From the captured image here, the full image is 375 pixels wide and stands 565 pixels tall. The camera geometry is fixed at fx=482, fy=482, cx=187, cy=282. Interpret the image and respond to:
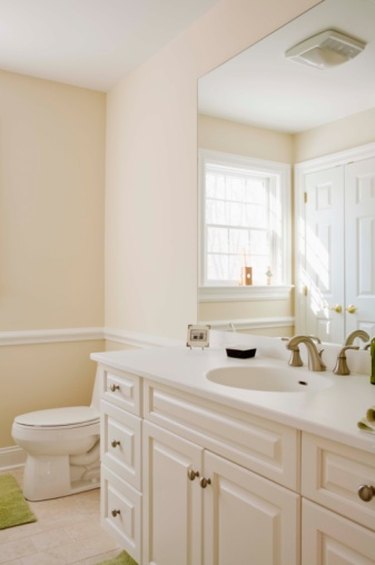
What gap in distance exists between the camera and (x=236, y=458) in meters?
1.36

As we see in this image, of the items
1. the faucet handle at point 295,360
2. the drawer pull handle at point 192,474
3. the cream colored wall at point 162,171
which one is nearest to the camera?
the drawer pull handle at point 192,474

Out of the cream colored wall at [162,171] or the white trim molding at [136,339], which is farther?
the white trim molding at [136,339]

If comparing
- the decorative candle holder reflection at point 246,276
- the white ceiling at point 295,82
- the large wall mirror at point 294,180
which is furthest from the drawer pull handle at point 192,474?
the white ceiling at point 295,82

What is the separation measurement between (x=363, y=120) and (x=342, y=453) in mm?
1146

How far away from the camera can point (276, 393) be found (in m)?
1.40

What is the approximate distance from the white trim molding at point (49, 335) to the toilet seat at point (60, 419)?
54 centimetres

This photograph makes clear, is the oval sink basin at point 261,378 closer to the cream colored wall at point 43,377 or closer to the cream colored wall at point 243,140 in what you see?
the cream colored wall at point 243,140

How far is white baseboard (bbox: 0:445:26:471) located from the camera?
307 centimetres

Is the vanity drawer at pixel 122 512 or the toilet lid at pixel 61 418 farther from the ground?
the toilet lid at pixel 61 418

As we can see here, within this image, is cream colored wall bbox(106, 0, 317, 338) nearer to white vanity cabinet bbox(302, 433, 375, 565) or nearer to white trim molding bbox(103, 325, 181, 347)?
white trim molding bbox(103, 325, 181, 347)

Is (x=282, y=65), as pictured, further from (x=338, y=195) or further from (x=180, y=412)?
(x=180, y=412)

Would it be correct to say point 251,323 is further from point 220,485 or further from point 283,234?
point 220,485

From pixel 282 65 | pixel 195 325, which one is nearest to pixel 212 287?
pixel 195 325

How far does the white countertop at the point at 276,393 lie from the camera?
110cm
